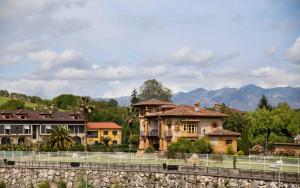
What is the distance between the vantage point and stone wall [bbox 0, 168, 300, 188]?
49406mm

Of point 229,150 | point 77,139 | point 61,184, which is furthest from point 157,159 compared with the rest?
point 77,139

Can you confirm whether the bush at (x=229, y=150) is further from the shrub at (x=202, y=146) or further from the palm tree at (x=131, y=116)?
the palm tree at (x=131, y=116)

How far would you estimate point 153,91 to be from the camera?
148m

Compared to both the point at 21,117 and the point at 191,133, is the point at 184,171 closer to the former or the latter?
the point at 191,133

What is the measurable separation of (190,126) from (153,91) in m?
61.6

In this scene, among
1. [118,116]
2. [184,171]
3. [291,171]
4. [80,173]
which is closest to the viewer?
[291,171]

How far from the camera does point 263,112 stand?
9956cm

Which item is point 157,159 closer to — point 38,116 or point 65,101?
point 38,116

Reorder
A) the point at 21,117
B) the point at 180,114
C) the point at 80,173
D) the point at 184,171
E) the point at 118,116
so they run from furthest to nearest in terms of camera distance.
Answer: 1. the point at 118,116
2. the point at 21,117
3. the point at 180,114
4. the point at 80,173
5. the point at 184,171

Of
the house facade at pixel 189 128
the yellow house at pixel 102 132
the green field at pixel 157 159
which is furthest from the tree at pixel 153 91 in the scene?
the green field at pixel 157 159

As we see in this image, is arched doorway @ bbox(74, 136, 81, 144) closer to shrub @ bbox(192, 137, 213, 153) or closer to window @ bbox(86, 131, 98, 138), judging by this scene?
window @ bbox(86, 131, 98, 138)

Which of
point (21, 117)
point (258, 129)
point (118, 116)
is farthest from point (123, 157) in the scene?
point (118, 116)

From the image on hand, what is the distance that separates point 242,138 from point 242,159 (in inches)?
1194

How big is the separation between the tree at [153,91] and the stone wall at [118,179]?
8317 centimetres
